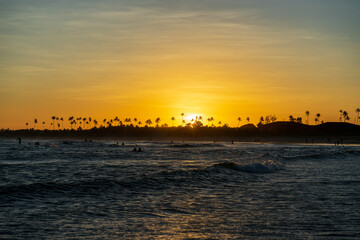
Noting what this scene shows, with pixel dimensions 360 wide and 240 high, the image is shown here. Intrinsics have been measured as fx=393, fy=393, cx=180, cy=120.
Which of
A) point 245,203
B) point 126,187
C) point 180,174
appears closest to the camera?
point 245,203

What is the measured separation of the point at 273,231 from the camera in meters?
12.2

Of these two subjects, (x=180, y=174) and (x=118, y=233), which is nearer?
(x=118, y=233)

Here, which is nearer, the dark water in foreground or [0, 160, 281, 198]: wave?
the dark water in foreground

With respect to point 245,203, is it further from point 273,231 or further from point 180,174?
point 180,174

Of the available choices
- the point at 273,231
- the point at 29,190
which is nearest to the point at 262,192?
the point at 273,231

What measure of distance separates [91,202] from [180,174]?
41.9ft

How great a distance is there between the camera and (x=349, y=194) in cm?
1970

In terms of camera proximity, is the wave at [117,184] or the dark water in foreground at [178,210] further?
the wave at [117,184]

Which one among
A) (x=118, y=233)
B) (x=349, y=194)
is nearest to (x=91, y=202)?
(x=118, y=233)

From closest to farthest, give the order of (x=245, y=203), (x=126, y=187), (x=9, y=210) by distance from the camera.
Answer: (x=9, y=210) → (x=245, y=203) → (x=126, y=187)

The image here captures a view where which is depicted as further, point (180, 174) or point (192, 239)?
point (180, 174)

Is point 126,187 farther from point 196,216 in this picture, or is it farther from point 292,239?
point 292,239

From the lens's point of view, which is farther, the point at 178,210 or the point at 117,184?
the point at 117,184

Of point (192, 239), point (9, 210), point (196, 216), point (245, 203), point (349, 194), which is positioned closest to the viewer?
point (192, 239)
